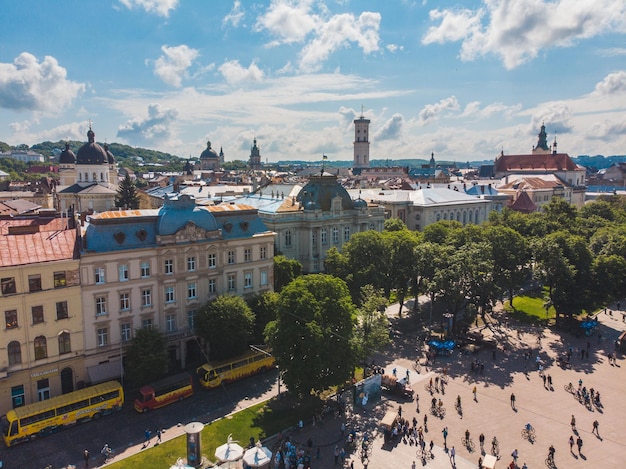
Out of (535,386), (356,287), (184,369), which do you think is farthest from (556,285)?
(184,369)

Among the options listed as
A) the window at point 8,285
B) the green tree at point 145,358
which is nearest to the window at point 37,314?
the window at point 8,285

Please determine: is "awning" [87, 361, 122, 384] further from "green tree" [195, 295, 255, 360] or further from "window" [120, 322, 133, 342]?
"green tree" [195, 295, 255, 360]

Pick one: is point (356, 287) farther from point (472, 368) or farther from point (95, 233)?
point (95, 233)

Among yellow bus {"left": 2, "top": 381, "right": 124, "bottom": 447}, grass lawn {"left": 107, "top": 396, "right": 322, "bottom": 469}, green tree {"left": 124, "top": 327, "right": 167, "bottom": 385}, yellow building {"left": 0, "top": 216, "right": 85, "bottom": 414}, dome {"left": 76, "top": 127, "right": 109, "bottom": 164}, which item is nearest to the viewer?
grass lawn {"left": 107, "top": 396, "right": 322, "bottom": 469}

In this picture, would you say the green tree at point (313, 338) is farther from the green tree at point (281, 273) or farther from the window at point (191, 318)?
Result: the green tree at point (281, 273)

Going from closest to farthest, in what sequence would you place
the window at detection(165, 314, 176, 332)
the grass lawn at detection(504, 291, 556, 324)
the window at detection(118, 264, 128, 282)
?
the window at detection(118, 264, 128, 282), the window at detection(165, 314, 176, 332), the grass lawn at detection(504, 291, 556, 324)

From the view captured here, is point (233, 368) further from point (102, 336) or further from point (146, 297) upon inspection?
point (102, 336)

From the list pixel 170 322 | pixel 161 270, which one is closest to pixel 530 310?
pixel 170 322

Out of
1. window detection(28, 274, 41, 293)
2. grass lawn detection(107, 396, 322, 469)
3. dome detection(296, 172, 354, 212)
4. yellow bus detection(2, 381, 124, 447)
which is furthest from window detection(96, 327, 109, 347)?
dome detection(296, 172, 354, 212)
